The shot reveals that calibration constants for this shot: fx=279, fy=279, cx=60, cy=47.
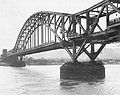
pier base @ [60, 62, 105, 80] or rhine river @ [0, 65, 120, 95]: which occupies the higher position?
pier base @ [60, 62, 105, 80]

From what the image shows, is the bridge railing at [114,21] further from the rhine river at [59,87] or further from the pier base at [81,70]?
the pier base at [81,70]

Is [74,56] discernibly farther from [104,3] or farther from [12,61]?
[12,61]

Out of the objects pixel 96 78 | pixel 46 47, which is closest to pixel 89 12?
pixel 96 78

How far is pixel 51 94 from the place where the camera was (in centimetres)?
4028

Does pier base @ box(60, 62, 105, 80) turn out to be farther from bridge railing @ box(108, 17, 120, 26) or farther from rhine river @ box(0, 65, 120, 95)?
bridge railing @ box(108, 17, 120, 26)

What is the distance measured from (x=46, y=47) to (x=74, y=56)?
24.8 metres

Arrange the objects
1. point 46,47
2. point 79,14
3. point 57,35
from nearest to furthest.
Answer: point 79,14
point 57,35
point 46,47

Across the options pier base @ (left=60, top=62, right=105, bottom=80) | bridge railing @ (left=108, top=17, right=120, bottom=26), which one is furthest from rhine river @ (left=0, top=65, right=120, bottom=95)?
bridge railing @ (left=108, top=17, right=120, bottom=26)

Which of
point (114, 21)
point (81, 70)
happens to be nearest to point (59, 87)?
point (81, 70)

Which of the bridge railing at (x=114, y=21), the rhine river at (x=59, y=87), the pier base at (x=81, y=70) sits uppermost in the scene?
the bridge railing at (x=114, y=21)

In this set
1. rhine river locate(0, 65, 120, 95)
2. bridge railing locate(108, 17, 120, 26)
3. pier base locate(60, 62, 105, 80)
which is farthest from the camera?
pier base locate(60, 62, 105, 80)

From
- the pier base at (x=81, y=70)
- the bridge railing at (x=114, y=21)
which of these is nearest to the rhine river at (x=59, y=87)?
the pier base at (x=81, y=70)

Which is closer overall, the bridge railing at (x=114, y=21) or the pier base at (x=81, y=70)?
the bridge railing at (x=114, y=21)

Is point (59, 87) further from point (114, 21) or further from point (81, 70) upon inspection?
point (114, 21)
